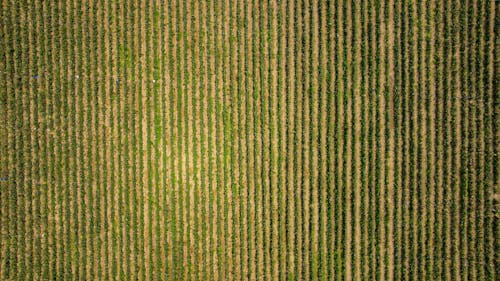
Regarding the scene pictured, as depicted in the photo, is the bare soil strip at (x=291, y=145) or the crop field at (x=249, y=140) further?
the bare soil strip at (x=291, y=145)

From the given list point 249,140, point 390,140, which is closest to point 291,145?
point 249,140

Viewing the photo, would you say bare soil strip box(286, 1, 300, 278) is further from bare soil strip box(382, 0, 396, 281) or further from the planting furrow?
bare soil strip box(382, 0, 396, 281)

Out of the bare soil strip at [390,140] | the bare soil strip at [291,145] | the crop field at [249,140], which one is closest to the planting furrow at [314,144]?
the crop field at [249,140]

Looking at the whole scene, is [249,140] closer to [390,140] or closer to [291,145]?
[291,145]

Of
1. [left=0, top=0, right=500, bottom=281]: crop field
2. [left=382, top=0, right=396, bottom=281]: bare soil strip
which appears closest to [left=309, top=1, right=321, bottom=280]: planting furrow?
[left=0, top=0, right=500, bottom=281]: crop field

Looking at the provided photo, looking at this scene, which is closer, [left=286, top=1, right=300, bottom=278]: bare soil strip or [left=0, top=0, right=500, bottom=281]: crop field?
[left=0, top=0, right=500, bottom=281]: crop field

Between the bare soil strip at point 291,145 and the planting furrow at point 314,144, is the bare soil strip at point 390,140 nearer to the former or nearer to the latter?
the planting furrow at point 314,144

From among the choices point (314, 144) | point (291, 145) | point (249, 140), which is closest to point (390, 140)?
point (314, 144)

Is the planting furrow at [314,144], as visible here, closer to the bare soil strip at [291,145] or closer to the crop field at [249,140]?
the crop field at [249,140]
